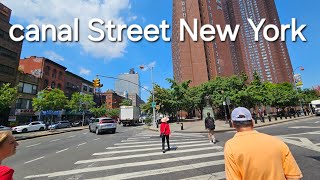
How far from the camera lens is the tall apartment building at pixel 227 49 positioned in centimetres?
8194

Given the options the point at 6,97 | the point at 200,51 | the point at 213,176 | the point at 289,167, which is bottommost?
the point at 213,176

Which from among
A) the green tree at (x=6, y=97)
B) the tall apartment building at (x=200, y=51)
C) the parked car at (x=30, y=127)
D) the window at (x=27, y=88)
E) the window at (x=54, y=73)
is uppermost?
the tall apartment building at (x=200, y=51)

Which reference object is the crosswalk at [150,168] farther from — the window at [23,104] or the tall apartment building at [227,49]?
the tall apartment building at [227,49]

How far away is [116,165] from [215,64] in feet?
261

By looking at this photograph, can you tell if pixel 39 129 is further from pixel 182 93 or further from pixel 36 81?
pixel 182 93

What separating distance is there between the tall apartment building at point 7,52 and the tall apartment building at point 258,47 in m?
100

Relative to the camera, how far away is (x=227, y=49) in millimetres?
91125

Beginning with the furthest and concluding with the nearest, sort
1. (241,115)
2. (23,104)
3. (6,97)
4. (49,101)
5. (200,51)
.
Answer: (200,51) → (23,104) → (49,101) → (6,97) → (241,115)

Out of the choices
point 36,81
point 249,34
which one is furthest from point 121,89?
point 36,81

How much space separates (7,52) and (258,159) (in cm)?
4678

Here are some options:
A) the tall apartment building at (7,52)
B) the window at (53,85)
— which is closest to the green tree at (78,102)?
the window at (53,85)

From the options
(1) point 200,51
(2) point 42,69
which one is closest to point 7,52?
(2) point 42,69

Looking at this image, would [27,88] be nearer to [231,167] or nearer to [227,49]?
[231,167]

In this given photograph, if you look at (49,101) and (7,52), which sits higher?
(7,52)
